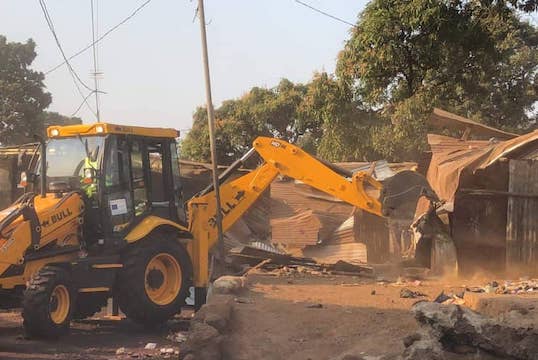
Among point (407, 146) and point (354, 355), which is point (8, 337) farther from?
point (407, 146)

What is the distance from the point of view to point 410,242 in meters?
12.9

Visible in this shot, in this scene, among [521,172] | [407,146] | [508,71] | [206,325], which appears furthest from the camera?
→ [508,71]

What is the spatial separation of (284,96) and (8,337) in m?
25.4

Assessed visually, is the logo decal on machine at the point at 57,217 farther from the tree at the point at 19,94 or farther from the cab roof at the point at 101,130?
the tree at the point at 19,94

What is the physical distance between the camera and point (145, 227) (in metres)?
9.12

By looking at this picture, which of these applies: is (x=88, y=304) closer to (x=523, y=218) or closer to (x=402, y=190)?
(x=402, y=190)

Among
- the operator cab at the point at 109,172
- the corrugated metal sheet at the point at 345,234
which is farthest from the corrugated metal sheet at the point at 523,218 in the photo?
the operator cab at the point at 109,172

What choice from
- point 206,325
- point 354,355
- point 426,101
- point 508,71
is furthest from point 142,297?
point 508,71

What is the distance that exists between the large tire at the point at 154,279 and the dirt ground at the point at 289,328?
339 millimetres

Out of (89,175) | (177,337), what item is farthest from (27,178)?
(177,337)

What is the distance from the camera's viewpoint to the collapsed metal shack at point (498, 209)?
10445mm

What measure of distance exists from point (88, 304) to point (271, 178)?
152 inches

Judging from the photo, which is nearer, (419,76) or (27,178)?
(27,178)

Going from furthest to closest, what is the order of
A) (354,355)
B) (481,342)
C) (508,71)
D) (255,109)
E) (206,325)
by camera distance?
(255,109), (508,71), (206,325), (354,355), (481,342)
